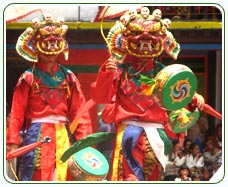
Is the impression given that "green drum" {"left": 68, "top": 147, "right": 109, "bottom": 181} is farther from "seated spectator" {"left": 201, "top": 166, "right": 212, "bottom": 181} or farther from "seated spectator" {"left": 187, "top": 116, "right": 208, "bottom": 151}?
"seated spectator" {"left": 187, "top": 116, "right": 208, "bottom": 151}

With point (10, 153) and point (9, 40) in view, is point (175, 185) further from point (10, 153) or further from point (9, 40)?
point (9, 40)

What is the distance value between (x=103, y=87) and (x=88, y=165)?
0.60 m

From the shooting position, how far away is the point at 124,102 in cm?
905

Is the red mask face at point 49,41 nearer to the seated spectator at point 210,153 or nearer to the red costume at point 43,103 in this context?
the red costume at point 43,103

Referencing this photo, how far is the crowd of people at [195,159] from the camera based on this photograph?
34.0 feet

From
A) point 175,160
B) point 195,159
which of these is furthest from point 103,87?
point 195,159

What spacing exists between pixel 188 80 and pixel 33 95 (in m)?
1.18

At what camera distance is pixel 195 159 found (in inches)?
421

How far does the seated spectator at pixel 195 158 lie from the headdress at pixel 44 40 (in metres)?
2.00

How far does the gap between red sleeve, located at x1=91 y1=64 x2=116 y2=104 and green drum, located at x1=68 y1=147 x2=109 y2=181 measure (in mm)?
405

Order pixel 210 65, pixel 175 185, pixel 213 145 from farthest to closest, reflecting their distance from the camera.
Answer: pixel 210 65 < pixel 213 145 < pixel 175 185

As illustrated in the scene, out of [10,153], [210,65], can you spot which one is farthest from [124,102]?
[210,65]

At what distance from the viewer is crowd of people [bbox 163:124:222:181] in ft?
34.0

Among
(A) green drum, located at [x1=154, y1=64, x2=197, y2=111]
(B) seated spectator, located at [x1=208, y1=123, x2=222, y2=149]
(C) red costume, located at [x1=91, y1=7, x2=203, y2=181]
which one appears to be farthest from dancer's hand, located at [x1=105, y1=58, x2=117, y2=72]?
(B) seated spectator, located at [x1=208, y1=123, x2=222, y2=149]
